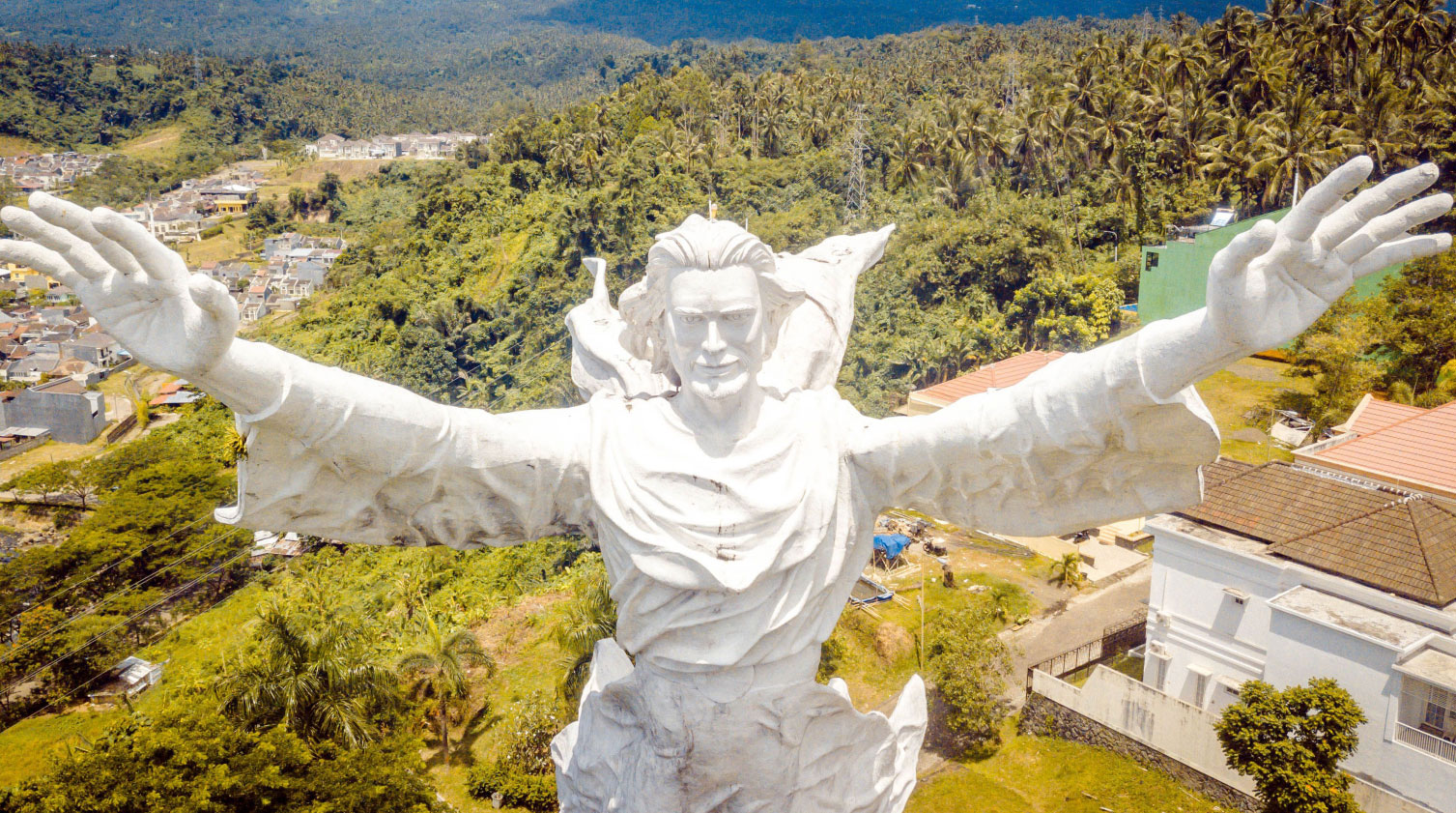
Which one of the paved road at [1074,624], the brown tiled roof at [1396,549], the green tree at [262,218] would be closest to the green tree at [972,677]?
the paved road at [1074,624]

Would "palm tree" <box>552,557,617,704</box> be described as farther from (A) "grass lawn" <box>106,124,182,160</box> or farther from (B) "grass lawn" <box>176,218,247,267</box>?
(A) "grass lawn" <box>106,124,182,160</box>

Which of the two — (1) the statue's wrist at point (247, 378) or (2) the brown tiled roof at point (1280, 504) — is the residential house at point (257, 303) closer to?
(2) the brown tiled roof at point (1280, 504)

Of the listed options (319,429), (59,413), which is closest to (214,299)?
(319,429)

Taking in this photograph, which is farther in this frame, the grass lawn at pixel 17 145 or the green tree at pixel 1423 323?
the grass lawn at pixel 17 145

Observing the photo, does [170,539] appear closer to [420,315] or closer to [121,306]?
[420,315]

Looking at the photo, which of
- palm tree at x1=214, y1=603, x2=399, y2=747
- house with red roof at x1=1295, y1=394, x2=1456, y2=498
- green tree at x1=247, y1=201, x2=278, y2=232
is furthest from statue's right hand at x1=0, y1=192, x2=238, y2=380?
green tree at x1=247, y1=201, x2=278, y2=232

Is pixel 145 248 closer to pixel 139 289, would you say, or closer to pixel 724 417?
pixel 139 289

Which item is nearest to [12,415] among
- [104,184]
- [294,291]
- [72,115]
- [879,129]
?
[294,291]
